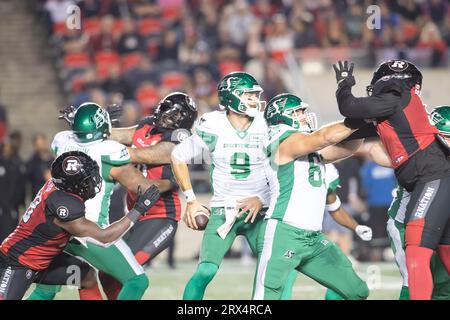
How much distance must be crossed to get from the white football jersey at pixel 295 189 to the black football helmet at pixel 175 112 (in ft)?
4.01

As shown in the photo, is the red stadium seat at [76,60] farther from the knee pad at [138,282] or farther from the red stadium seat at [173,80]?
the knee pad at [138,282]

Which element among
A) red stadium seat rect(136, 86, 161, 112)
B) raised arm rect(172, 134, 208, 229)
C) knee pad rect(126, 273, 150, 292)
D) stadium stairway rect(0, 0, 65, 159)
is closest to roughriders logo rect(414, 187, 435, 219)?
raised arm rect(172, 134, 208, 229)

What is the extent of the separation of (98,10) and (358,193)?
6.10 metres

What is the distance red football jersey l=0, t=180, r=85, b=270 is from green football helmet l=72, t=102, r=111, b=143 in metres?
0.71

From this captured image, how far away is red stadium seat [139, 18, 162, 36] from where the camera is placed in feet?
57.3

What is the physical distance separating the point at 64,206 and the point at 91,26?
34.7 ft

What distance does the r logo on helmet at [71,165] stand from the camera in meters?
7.05

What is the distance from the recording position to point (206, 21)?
17516 millimetres

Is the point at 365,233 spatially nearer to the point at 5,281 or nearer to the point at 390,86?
the point at 390,86

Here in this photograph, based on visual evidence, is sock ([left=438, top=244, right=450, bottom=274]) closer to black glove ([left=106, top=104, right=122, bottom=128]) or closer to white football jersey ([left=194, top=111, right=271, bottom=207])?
white football jersey ([left=194, top=111, right=271, bottom=207])

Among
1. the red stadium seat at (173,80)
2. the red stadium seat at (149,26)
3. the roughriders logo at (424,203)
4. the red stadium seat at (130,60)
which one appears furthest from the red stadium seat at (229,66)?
the roughriders logo at (424,203)

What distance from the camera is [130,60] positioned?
1683 cm
